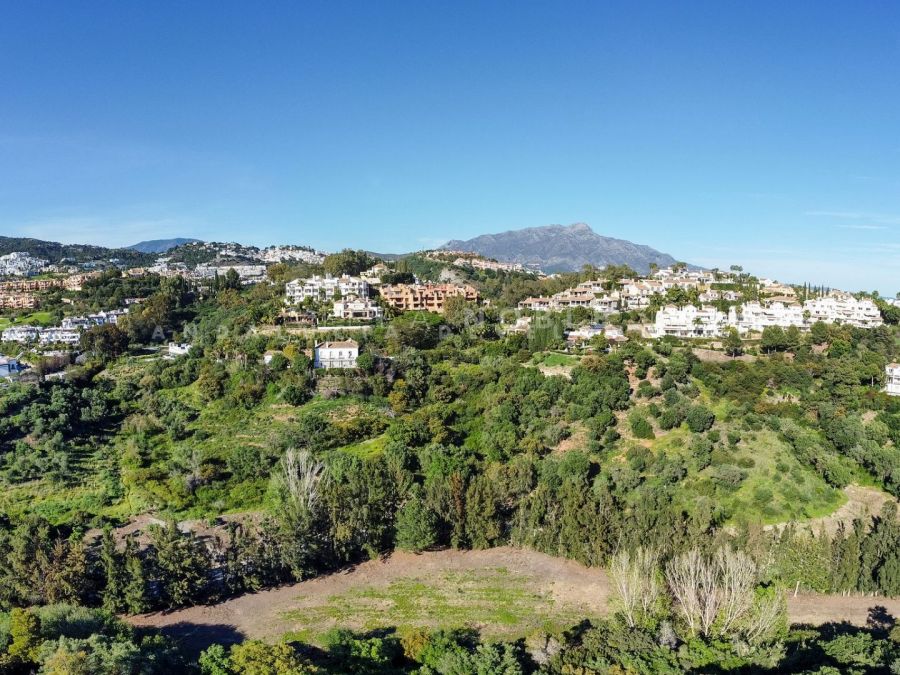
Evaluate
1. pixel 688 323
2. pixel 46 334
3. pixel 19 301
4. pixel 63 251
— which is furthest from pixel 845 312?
pixel 63 251

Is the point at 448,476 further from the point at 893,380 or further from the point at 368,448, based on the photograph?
the point at 893,380

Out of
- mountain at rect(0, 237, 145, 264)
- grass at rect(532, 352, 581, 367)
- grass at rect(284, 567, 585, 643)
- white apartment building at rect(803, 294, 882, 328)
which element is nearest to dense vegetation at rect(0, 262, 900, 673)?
grass at rect(532, 352, 581, 367)

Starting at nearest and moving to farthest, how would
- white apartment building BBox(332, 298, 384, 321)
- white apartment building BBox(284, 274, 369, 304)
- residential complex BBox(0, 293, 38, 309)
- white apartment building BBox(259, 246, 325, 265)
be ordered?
1. white apartment building BBox(332, 298, 384, 321)
2. white apartment building BBox(284, 274, 369, 304)
3. residential complex BBox(0, 293, 38, 309)
4. white apartment building BBox(259, 246, 325, 265)

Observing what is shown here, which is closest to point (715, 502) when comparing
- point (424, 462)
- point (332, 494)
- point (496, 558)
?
point (496, 558)

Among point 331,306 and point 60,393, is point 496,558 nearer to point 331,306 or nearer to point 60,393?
point 60,393

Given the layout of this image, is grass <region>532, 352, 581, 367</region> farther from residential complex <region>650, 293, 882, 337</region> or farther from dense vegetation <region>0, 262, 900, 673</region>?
residential complex <region>650, 293, 882, 337</region>

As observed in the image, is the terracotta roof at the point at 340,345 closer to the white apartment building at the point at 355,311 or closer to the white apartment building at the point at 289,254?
the white apartment building at the point at 355,311
